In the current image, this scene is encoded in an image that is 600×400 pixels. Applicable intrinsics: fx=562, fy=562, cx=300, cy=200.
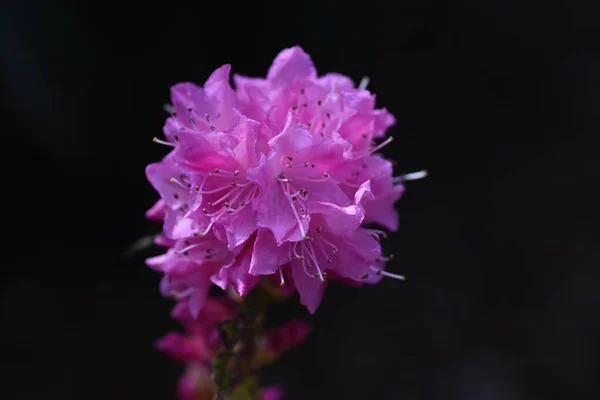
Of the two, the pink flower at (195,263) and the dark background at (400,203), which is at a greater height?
the pink flower at (195,263)

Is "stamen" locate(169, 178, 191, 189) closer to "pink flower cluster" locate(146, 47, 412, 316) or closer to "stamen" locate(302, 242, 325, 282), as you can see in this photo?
"pink flower cluster" locate(146, 47, 412, 316)

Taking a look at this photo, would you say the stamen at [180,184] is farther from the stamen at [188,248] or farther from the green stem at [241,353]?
the green stem at [241,353]

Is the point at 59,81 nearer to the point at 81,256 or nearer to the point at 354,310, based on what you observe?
the point at 81,256

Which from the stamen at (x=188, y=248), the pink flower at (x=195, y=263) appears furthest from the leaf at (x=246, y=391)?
the stamen at (x=188, y=248)

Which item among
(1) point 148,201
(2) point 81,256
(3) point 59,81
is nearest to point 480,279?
(1) point 148,201

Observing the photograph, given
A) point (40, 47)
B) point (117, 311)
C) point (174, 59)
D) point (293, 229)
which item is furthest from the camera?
point (117, 311)

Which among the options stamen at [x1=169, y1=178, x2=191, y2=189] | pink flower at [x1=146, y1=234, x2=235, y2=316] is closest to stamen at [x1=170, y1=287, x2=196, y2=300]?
pink flower at [x1=146, y1=234, x2=235, y2=316]

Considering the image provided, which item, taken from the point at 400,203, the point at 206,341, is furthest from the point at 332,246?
the point at 400,203
